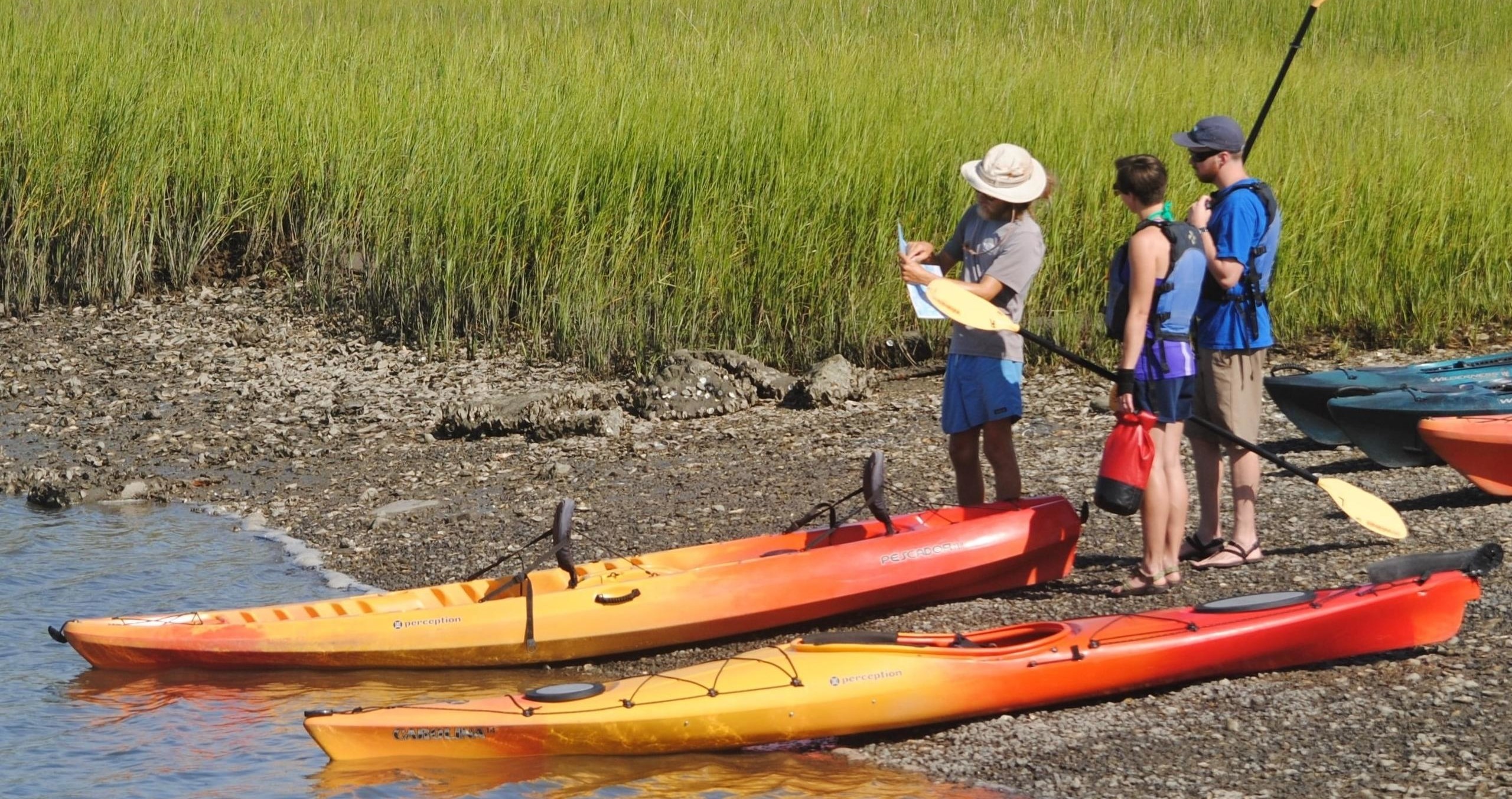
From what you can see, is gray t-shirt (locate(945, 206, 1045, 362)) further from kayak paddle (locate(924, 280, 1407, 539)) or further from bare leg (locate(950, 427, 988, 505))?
bare leg (locate(950, 427, 988, 505))

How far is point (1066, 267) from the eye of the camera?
8664mm

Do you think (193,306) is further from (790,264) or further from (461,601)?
(461,601)

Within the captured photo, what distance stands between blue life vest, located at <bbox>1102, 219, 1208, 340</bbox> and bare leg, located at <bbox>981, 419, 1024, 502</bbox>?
20.4 inches

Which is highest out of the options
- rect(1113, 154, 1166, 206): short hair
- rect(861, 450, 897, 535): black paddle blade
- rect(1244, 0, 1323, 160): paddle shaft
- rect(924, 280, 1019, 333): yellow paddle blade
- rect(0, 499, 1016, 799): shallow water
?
rect(1244, 0, 1323, 160): paddle shaft

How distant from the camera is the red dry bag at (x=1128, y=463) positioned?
4.77 metres

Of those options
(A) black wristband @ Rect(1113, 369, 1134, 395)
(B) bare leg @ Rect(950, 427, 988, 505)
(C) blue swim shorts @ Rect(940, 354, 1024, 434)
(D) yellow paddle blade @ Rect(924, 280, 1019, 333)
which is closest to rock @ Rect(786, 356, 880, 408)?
(B) bare leg @ Rect(950, 427, 988, 505)

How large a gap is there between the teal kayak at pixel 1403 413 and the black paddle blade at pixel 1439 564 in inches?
63.8

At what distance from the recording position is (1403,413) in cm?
616

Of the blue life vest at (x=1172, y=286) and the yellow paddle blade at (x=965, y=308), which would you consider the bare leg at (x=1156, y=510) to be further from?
the yellow paddle blade at (x=965, y=308)

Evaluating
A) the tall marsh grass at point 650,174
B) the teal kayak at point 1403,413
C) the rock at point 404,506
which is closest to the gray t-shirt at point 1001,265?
the teal kayak at point 1403,413

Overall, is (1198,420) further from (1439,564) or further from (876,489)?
(876,489)

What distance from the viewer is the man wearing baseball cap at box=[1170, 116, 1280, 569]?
4957mm

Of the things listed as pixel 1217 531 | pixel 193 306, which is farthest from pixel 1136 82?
pixel 193 306

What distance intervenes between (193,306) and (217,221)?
581 millimetres
